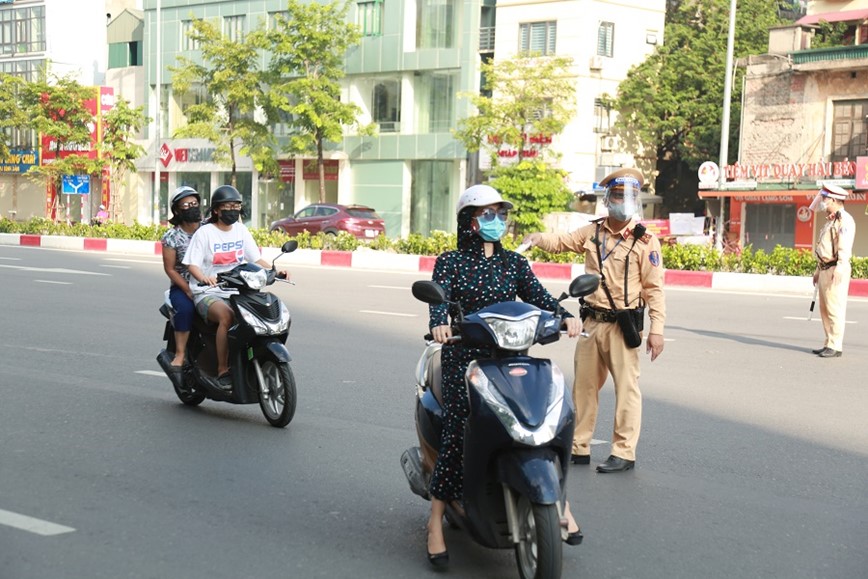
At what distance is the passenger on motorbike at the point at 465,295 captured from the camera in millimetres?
4652

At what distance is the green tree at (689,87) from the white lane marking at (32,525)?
35.6 meters

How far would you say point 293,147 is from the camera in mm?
42094

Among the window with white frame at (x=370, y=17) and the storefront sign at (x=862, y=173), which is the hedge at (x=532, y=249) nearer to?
the storefront sign at (x=862, y=173)

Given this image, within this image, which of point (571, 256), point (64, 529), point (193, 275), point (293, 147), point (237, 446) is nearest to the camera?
point (64, 529)

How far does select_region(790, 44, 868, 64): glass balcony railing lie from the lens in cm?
3266

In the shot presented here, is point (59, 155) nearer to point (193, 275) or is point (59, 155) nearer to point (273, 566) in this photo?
point (193, 275)

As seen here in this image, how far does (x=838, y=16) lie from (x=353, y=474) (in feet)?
110

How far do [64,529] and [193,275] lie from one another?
282cm

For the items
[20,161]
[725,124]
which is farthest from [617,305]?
[20,161]

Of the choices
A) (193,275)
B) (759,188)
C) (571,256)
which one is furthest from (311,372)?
(759,188)

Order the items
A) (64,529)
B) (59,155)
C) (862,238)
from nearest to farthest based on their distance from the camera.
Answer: (64,529) → (862,238) → (59,155)

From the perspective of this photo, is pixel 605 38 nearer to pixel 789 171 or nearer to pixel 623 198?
pixel 789 171

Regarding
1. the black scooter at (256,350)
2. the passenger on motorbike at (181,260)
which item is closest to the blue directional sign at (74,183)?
the passenger on motorbike at (181,260)

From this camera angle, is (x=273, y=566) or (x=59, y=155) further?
(x=59, y=155)
